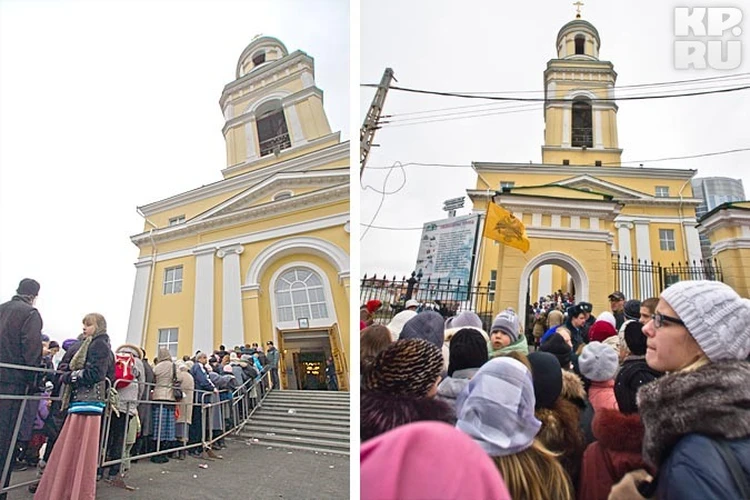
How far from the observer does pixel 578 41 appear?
121 centimetres

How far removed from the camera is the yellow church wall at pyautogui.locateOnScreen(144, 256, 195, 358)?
1.42 m

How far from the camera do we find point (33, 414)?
1235 millimetres

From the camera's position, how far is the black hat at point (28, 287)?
4.37ft

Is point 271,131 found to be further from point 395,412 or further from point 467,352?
point 395,412

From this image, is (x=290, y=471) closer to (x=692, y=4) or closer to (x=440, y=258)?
(x=440, y=258)

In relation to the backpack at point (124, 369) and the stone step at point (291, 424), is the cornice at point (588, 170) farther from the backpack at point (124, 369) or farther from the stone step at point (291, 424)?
the backpack at point (124, 369)

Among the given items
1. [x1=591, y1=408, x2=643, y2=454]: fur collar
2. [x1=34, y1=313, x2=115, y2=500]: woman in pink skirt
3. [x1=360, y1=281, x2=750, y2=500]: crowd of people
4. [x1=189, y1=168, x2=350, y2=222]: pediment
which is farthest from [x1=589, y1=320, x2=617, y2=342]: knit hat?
[x1=34, y1=313, x2=115, y2=500]: woman in pink skirt

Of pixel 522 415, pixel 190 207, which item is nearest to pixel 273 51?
pixel 190 207

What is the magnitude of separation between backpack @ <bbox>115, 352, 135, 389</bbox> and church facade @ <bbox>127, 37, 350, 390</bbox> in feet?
0.18

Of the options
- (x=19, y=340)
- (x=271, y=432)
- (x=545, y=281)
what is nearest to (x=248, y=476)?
(x=271, y=432)

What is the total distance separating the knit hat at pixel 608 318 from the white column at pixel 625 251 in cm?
6

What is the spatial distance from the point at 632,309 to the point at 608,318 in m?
0.06

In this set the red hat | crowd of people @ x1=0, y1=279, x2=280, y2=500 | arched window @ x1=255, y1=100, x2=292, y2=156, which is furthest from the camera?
arched window @ x1=255, y1=100, x2=292, y2=156

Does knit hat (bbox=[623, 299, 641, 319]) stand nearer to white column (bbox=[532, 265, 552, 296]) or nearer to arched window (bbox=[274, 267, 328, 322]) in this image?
white column (bbox=[532, 265, 552, 296])
